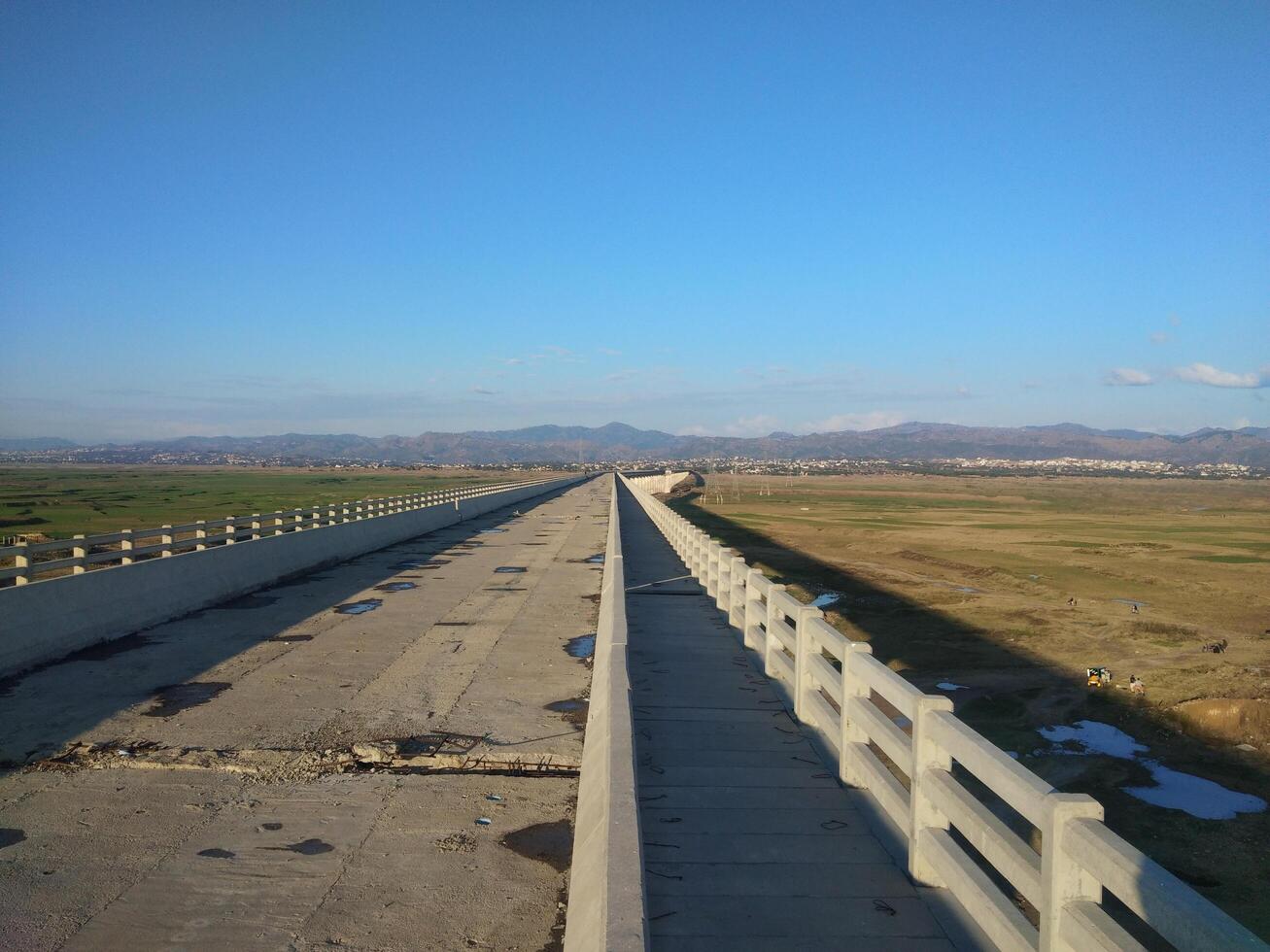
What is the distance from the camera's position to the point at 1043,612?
26391mm

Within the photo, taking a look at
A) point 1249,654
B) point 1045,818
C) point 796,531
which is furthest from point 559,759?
point 796,531

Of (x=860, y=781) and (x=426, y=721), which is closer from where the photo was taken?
(x=860, y=781)

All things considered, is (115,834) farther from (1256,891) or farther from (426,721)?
(1256,891)

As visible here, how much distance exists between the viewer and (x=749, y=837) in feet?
19.5

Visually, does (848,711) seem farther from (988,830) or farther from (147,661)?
(147,661)

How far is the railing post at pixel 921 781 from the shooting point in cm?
494

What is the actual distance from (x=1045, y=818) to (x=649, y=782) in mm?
3776

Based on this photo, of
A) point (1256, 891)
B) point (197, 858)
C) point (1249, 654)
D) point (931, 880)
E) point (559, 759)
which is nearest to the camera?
point (931, 880)

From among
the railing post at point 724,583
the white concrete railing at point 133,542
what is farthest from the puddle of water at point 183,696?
the railing post at point 724,583

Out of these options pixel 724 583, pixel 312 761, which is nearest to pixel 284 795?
pixel 312 761

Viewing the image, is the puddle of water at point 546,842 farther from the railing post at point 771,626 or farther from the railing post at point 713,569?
the railing post at point 713,569

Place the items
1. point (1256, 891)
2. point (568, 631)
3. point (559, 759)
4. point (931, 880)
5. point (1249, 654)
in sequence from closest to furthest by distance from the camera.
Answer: point (931, 880) → point (559, 759) → point (1256, 891) → point (568, 631) → point (1249, 654)

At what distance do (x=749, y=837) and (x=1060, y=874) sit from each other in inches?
106

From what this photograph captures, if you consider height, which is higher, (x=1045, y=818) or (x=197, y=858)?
(x=1045, y=818)
